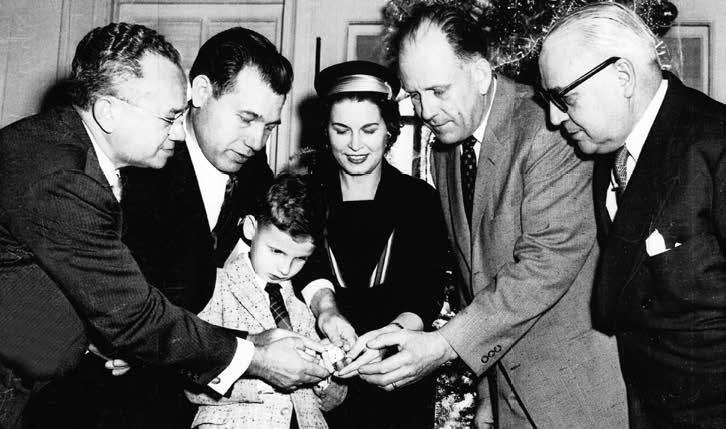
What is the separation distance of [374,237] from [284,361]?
703 mm

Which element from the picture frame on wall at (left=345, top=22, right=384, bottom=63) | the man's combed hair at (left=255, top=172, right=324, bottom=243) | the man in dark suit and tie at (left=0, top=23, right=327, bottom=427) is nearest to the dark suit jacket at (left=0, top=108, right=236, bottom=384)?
the man in dark suit and tie at (left=0, top=23, right=327, bottom=427)

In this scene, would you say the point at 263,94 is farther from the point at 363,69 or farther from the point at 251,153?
the point at 363,69

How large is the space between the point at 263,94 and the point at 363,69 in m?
0.49

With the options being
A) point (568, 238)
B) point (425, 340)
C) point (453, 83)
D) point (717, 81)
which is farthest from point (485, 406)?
point (717, 81)

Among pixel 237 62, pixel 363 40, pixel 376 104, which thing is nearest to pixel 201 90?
pixel 237 62

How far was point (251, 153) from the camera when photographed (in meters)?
2.85

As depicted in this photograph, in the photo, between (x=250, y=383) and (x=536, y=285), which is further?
(x=250, y=383)

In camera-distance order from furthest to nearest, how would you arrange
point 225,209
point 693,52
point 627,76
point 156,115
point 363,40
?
1. point 363,40
2. point 693,52
3. point 225,209
4. point 156,115
5. point 627,76

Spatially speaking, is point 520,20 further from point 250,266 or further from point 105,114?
point 105,114

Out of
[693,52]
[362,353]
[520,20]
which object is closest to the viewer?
[362,353]

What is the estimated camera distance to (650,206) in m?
1.91

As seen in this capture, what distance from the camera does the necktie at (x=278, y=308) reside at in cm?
265

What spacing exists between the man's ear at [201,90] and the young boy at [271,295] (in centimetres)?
50

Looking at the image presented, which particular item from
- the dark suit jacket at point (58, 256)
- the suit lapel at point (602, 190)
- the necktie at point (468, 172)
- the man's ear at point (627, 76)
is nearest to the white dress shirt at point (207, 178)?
the dark suit jacket at point (58, 256)
